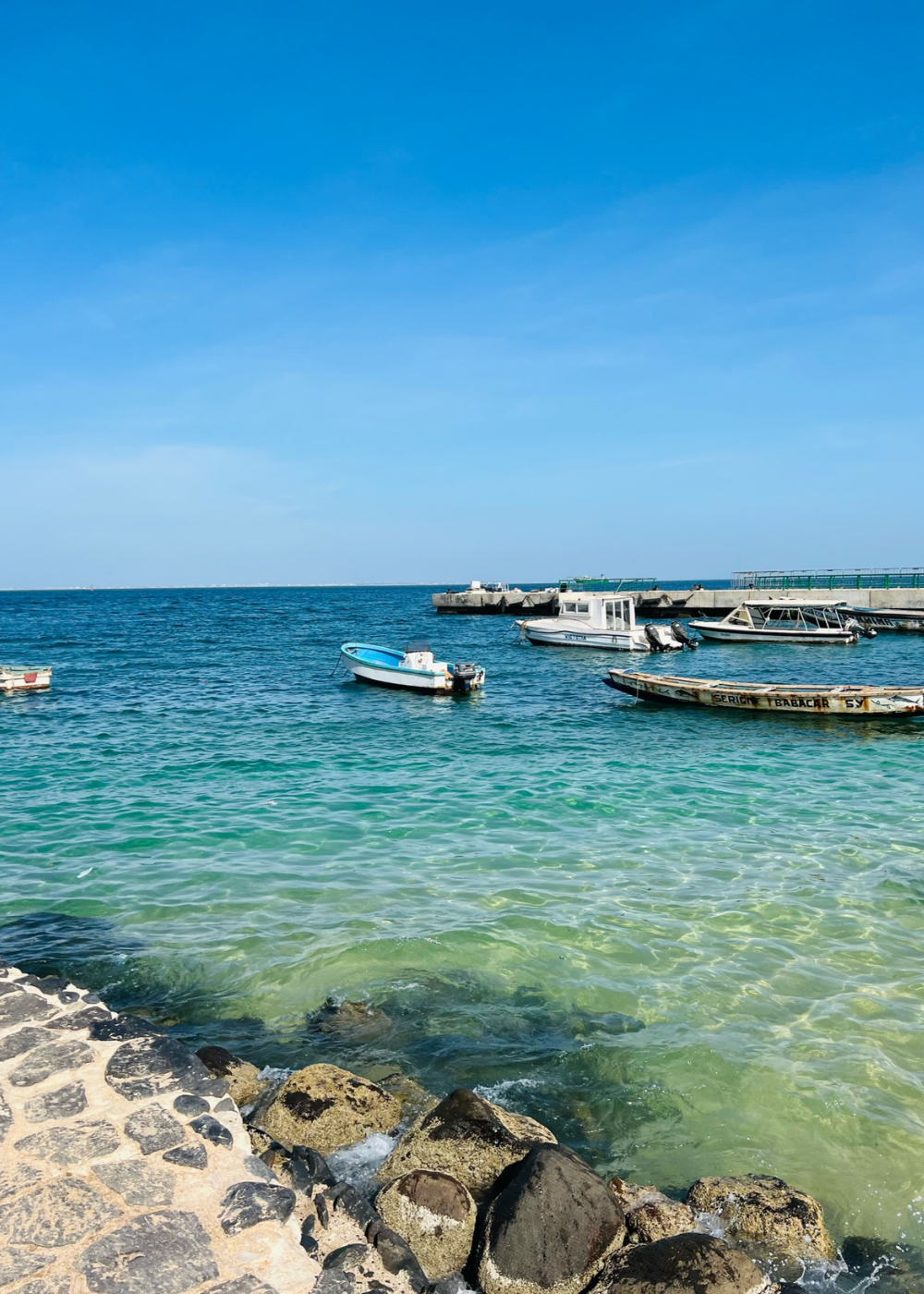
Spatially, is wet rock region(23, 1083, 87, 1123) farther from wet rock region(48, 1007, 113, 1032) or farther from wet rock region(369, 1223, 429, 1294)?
wet rock region(369, 1223, 429, 1294)

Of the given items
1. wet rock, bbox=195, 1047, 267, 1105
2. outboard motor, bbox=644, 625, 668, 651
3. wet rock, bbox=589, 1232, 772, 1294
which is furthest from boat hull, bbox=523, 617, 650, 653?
wet rock, bbox=589, 1232, 772, 1294

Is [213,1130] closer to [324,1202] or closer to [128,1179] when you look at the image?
[128,1179]

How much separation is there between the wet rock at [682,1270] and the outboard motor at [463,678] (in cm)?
2632

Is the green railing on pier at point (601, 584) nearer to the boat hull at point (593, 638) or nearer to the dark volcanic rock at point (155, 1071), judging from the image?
the boat hull at point (593, 638)

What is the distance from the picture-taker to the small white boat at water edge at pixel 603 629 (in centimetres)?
4669

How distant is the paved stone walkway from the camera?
4199 mm

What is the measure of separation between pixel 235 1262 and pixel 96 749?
19340 mm

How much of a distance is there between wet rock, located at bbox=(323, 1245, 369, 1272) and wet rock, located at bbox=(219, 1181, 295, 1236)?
329mm

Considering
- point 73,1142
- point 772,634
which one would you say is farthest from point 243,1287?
point 772,634

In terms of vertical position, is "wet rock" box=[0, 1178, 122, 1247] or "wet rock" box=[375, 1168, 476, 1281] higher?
"wet rock" box=[0, 1178, 122, 1247]

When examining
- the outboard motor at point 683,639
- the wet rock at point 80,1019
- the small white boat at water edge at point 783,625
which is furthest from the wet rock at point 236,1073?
the small white boat at water edge at point 783,625

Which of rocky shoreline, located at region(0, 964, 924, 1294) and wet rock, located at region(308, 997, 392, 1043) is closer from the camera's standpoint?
rocky shoreline, located at region(0, 964, 924, 1294)

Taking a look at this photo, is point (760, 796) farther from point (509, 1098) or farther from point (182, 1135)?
point (182, 1135)

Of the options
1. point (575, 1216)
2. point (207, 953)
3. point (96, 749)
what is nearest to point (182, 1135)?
point (575, 1216)
